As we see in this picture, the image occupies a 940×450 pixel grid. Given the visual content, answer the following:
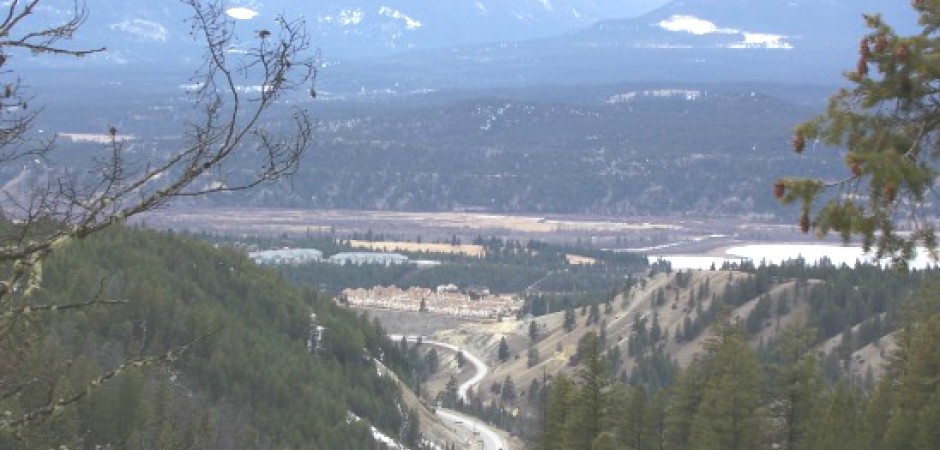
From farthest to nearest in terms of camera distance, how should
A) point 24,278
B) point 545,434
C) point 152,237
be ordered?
1. point 152,237
2. point 545,434
3. point 24,278

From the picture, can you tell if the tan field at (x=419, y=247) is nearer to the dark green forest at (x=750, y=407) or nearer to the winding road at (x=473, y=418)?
the winding road at (x=473, y=418)

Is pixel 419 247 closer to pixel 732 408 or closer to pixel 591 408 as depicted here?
pixel 591 408

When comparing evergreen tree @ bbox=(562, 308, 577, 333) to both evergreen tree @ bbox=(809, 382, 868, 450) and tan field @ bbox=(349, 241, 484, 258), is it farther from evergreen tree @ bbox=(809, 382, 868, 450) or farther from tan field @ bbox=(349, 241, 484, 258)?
evergreen tree @ bbox=(809, 382, 868, 450)

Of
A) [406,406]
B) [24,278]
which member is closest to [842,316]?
[406,406]

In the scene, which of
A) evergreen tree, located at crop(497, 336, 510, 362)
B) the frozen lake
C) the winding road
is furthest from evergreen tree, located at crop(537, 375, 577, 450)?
the frozen lake

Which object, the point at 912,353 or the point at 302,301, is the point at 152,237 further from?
the point at 912,353

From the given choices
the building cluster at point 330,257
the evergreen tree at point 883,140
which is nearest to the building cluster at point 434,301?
the building cluster at point 330,257
